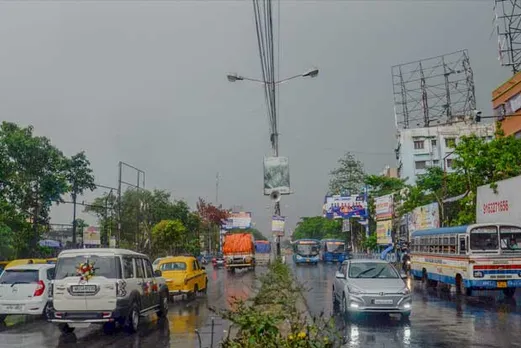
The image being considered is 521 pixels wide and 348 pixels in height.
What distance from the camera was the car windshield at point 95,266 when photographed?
511 inches

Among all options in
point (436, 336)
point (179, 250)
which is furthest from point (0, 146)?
point (179, 250)

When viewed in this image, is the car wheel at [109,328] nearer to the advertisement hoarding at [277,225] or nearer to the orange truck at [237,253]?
the advertisement hoarding at [277,225]

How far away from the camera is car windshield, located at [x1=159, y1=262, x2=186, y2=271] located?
22859 mm

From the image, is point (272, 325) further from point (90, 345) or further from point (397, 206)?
point (397, 206)

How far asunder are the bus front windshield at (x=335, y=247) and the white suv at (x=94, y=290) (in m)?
54.3

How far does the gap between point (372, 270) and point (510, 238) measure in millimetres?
8127

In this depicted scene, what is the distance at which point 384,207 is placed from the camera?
54.9m

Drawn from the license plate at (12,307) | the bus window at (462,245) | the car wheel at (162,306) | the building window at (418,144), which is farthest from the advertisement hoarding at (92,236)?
the building window at (418,144)

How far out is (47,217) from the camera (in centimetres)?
3259

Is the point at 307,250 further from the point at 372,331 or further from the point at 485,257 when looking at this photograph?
the point at 372,331

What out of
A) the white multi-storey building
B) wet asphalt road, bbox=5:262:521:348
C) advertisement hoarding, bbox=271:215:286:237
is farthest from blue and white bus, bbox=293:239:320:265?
wet asphalt road, bbox=5:262:521:348

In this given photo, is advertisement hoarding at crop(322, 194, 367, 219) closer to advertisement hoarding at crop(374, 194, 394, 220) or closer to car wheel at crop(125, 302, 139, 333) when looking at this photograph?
advertisement hoarding at crop(374, 194, 394, 220)

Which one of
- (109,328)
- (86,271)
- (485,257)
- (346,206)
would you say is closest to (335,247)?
(346,206)

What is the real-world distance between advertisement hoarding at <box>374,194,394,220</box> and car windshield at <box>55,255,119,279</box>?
42515mm
